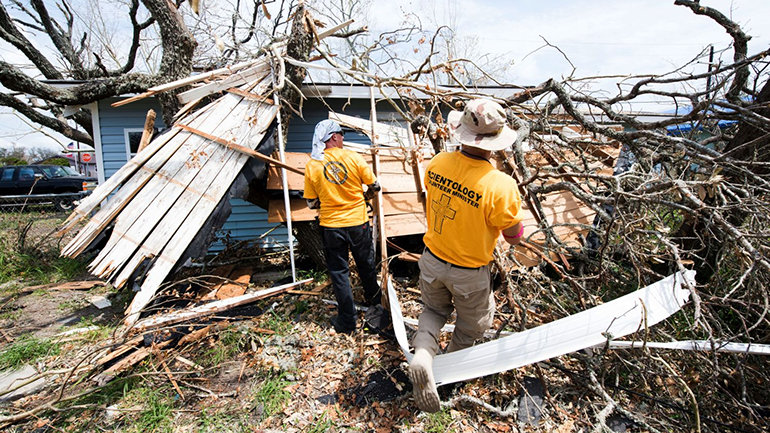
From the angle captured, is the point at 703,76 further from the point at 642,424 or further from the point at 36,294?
the point at 36,294

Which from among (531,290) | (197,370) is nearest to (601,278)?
(531,290)

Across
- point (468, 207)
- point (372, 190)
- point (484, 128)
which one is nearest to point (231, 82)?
point (372, 190)

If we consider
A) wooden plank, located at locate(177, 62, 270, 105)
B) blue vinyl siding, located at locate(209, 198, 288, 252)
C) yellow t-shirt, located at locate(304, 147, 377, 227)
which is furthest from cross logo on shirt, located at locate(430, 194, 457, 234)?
blue vinyl siding, located at locate(209, 198, 288, 252)

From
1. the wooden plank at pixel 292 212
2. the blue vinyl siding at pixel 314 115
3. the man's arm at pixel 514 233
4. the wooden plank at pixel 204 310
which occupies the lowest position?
the wooden plank at pixel 204 310

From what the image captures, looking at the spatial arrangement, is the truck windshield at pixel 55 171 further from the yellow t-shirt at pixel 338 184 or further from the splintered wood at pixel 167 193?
the yellow t-shirt at pixel 338 184

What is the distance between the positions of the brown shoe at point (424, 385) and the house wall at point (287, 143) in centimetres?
464

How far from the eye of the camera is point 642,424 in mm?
2555

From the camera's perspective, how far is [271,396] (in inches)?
116

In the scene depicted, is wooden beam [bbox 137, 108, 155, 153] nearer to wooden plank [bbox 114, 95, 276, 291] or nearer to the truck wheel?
wooden plank [bbox 114, 95, 276, 291]

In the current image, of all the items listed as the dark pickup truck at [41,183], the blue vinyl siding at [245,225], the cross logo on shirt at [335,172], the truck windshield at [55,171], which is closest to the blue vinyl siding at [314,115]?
the blue vinyl siding at [245,225]

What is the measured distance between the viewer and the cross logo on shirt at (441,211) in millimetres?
2434

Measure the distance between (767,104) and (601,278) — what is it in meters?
2.05

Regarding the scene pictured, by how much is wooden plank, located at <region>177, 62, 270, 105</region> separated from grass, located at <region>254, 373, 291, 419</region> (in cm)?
372

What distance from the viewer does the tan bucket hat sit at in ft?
7.36
